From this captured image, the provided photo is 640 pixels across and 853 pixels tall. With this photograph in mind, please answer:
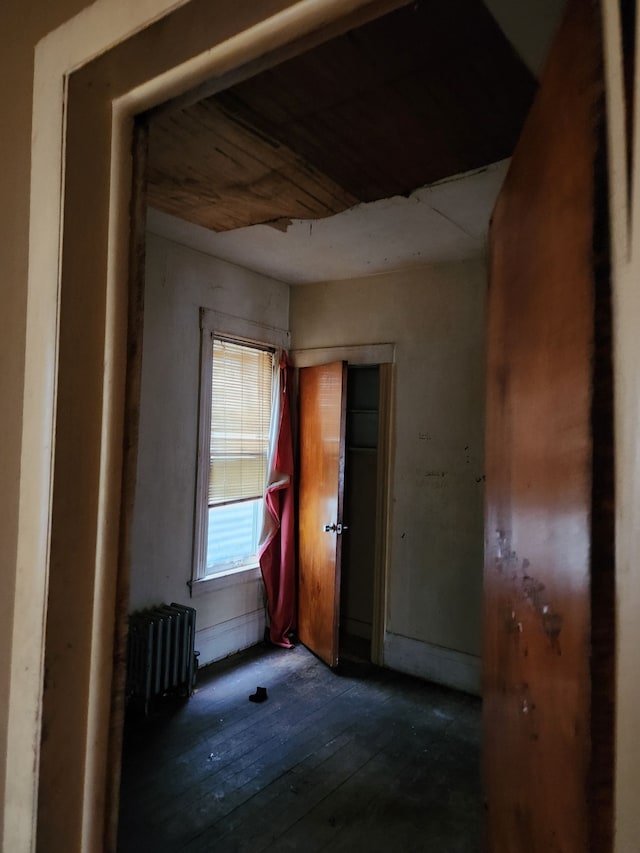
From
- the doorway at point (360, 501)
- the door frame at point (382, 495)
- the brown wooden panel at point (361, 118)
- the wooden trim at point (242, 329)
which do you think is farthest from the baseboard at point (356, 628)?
the brown wooden panel at point (361, 118)

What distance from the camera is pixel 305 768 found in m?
2.50

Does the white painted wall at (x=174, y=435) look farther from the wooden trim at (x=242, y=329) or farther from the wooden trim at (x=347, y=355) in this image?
the wooden trim at (x=347, y=355)

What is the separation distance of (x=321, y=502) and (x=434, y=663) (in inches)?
51.2

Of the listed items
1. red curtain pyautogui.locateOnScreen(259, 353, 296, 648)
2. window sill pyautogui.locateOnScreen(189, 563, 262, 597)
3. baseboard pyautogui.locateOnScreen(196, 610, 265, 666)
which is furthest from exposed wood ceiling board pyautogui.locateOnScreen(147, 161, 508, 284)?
baseboard pyautogui.locateOnScreen(196, 610, 265, 666)

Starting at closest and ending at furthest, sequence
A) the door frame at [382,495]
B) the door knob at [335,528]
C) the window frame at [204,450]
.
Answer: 1. the window frame at [204,450]
2. the door knob at [335,528]
3. the door frame at [382,495]

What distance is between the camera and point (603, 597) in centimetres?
44

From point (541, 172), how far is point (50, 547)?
0.89 m

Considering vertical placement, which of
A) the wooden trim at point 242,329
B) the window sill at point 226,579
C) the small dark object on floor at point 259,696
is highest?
the wooden trim at point 242,329

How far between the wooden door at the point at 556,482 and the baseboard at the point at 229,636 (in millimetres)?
2817

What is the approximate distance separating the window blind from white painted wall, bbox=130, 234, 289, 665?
0.21 metres

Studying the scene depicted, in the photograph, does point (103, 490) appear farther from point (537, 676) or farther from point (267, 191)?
point (267, 191)

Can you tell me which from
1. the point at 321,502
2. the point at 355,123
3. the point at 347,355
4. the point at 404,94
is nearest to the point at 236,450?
the point at 321,502

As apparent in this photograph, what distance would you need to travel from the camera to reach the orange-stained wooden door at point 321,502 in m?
3.58

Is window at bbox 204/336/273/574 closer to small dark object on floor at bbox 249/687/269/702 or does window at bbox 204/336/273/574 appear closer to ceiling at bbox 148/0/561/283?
small dark object on floor at bbox 249/687/269/702
